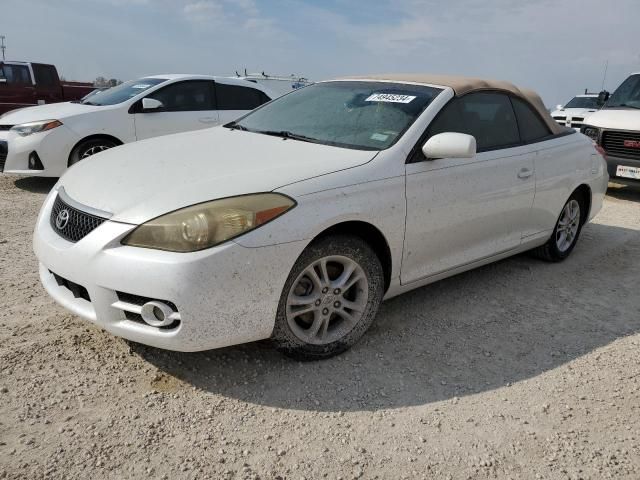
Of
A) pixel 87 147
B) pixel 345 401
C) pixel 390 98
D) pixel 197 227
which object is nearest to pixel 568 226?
pixel 390 98

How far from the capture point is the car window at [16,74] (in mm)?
13164

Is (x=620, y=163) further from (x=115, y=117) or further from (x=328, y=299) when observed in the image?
(x=115, y=117)

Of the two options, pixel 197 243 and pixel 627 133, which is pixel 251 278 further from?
pixel 627 133

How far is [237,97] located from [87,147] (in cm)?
237

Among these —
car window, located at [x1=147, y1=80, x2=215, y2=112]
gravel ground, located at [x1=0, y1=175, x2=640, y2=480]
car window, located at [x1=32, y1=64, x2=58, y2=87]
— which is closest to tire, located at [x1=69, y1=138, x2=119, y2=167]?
car window, located at [x1=147, y1=80, x2=215, y2=112]

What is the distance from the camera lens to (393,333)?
11.2 ft

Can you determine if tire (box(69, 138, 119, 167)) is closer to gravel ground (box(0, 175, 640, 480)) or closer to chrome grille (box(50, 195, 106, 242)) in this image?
gravel ground (box(0, 175, 640, 480))

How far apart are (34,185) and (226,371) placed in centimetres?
560

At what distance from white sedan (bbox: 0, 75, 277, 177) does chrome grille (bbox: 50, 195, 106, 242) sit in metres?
4.25

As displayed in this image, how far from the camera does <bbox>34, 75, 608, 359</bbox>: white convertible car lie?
2.46m

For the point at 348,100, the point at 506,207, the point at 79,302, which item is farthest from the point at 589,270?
the point at 79,302

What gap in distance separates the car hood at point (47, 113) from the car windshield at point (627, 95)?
792 cm

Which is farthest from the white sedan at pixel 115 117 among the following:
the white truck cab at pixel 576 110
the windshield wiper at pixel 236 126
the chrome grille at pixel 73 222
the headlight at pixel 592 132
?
the white truck cab at pixel 576 110

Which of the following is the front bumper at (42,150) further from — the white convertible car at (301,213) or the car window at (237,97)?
the white convertible car at (301,213)
